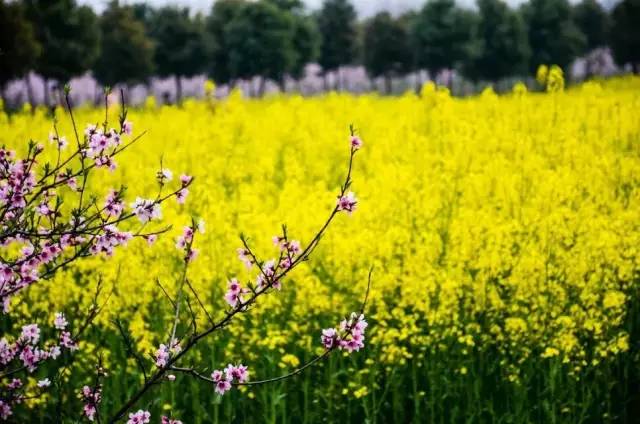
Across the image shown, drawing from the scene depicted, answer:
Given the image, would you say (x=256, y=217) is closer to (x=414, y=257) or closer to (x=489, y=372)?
(x=414, y=257)

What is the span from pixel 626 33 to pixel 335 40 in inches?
903

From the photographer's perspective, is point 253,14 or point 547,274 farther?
point 253,14

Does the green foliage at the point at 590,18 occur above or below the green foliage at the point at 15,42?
above

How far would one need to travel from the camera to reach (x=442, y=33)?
5494 centimetres

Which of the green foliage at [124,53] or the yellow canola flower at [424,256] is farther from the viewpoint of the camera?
the green foliage at [124,53]

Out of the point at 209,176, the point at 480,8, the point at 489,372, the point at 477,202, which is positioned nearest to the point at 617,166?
the point at 477,202

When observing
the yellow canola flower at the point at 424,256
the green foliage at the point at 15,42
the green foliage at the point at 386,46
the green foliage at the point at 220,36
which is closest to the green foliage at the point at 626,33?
the green foliage at the point at 386,46

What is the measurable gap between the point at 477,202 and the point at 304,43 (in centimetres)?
4845

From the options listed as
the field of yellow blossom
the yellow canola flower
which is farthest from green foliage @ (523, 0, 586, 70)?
the field of yellow blossom

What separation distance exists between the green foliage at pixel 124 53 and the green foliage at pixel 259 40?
26.8 feet

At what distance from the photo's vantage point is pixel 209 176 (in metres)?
10.5

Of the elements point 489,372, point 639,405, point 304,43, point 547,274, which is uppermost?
point 304,43

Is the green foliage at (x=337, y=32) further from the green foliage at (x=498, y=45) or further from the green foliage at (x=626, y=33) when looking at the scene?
the green foliage at (x=626, y=33)

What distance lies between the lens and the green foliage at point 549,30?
56.7 m
